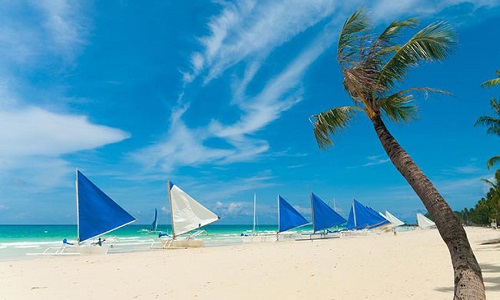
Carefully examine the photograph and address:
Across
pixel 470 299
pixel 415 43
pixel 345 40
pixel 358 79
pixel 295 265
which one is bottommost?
pixel 295 265

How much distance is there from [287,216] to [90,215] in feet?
66.2

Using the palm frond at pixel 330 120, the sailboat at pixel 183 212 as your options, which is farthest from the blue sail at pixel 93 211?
the palm frond at pixel 330 120

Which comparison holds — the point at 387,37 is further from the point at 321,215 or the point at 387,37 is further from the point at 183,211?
the point at 321,215

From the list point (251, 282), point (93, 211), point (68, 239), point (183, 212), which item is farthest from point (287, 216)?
point (68, 239)

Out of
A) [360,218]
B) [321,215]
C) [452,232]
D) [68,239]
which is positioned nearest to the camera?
[452,232]

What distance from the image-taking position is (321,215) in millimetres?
38469

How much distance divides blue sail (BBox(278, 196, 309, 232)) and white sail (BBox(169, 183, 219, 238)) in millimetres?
10811

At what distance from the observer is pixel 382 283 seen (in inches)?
328

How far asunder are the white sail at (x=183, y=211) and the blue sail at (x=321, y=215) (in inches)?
588

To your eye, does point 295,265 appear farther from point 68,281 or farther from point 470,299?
point 470,299

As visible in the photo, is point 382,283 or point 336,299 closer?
point 336,299

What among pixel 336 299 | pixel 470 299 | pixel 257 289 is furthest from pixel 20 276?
pixel 470 299

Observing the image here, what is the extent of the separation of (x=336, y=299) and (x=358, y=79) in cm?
392

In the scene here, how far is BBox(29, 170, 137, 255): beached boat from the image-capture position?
63.7 feet
